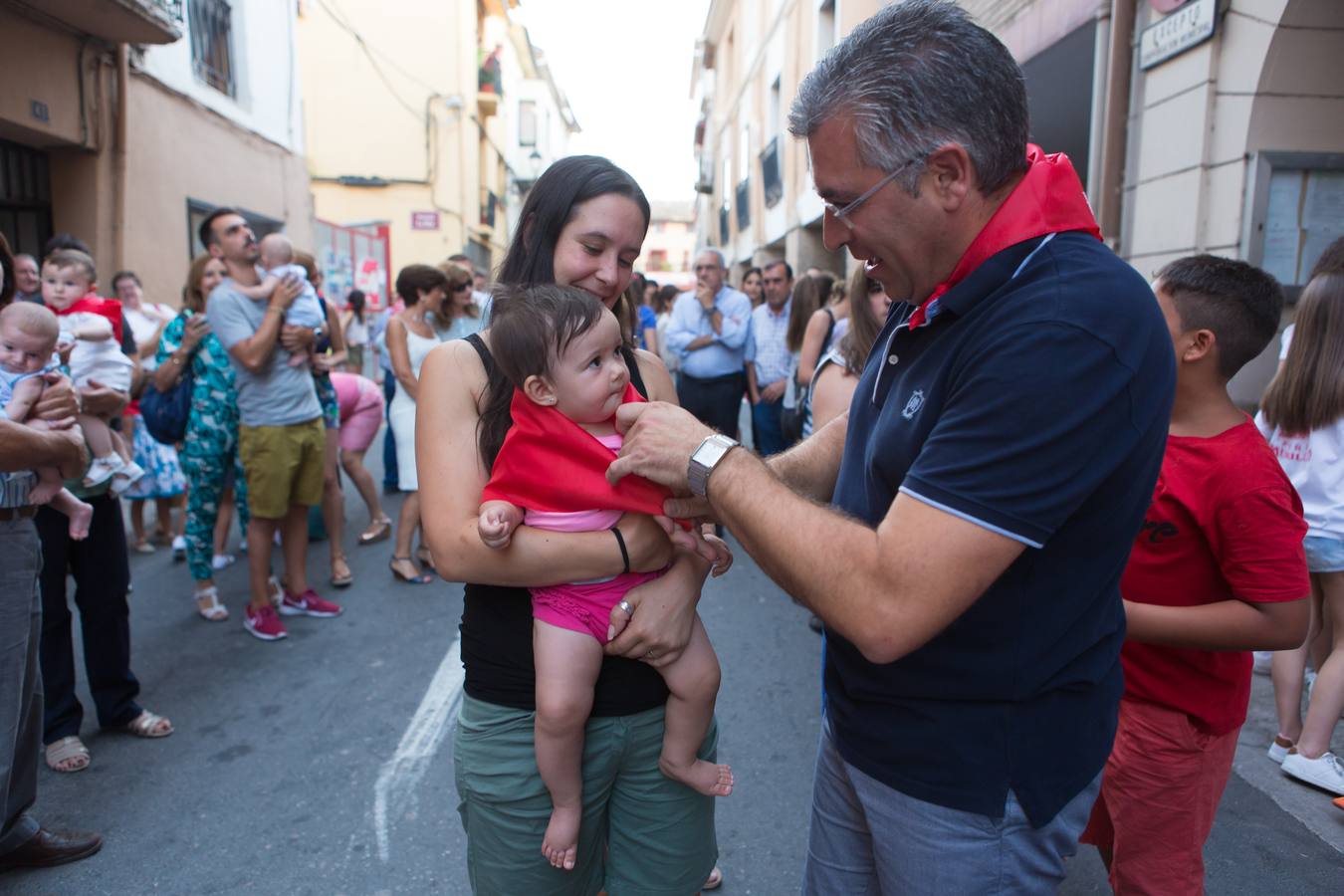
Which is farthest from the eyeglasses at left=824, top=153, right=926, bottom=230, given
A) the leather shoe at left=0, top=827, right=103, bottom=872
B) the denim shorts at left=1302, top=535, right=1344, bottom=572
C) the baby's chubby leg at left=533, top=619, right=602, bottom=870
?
the leather shoe at left=0, top=827, right=103, bottom=872

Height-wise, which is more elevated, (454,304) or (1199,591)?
(454,304)

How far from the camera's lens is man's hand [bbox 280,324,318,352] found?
15.3 feet

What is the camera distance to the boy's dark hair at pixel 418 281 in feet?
19.3

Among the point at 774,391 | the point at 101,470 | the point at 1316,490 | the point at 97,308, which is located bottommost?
the point at 101,470

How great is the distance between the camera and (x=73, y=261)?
436cm

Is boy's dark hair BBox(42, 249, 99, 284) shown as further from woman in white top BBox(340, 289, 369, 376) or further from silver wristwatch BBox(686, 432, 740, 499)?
woman in white top BBox(340, 289, 369, 376)

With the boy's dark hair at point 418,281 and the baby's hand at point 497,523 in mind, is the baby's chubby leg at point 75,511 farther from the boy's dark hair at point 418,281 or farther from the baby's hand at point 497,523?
the boy's dark hair at point 418,281

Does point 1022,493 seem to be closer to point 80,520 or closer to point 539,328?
point 539,328

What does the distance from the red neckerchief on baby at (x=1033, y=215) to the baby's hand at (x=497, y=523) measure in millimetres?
852

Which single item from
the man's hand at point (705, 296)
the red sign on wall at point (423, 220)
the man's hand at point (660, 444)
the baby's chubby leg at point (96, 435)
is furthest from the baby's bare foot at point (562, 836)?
the red sign on wall at point (423, 220)

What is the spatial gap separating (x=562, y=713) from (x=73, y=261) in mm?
4153

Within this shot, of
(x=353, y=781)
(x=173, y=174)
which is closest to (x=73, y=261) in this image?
(x=353, y=781)

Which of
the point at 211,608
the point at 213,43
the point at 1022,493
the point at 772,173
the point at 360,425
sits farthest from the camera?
the point at 772,173

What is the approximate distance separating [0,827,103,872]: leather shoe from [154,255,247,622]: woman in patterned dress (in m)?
2.18
